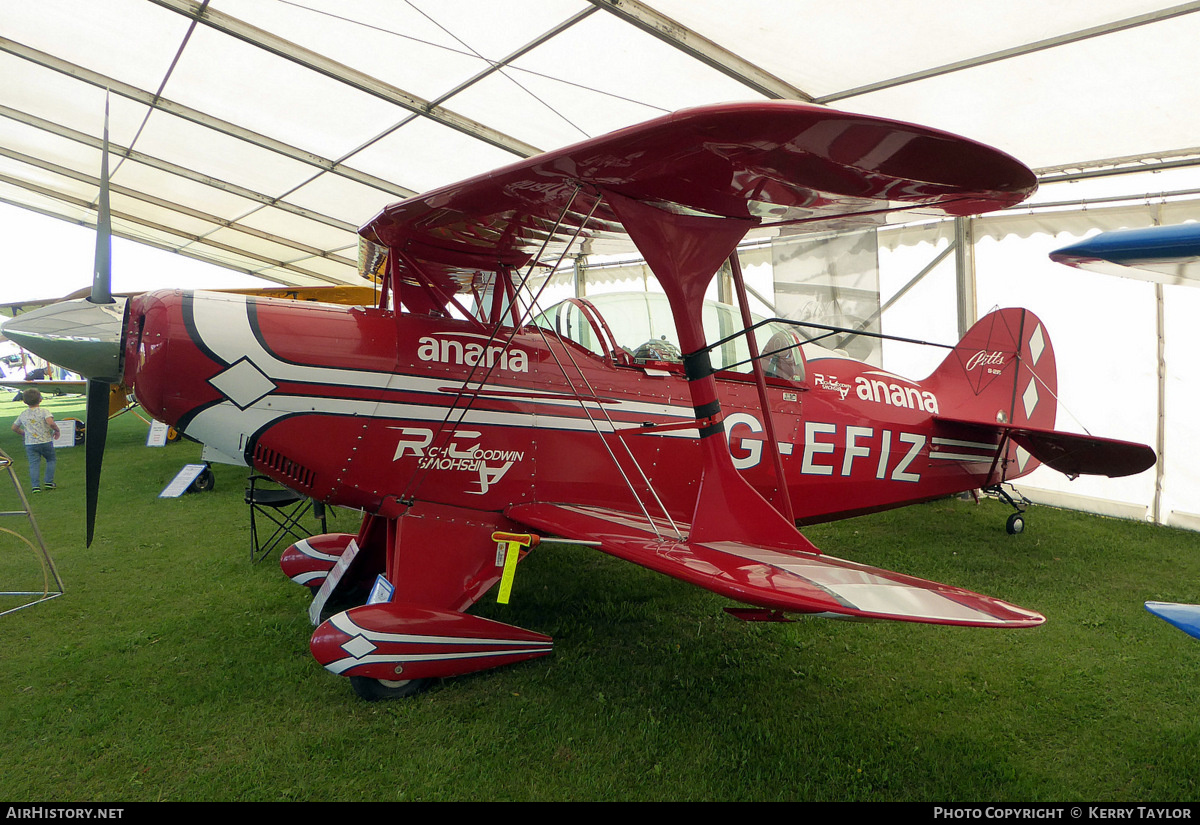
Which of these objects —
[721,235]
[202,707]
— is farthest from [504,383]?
[202,707]

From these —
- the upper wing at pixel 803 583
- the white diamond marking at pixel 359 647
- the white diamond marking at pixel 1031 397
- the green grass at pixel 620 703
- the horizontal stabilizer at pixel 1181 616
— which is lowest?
the green grass at pixel 620 703

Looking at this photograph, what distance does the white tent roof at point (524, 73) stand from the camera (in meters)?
4.16

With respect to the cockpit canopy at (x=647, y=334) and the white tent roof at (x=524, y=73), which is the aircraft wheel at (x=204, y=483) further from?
the cockpit canopy at (x=647, y=334)

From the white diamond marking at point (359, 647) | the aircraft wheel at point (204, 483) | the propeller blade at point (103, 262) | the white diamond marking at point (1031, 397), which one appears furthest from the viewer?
the aircraft wheel at point (204, 483)

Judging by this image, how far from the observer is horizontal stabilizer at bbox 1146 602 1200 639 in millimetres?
2229

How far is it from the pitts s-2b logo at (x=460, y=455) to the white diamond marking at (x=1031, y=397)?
4.67m

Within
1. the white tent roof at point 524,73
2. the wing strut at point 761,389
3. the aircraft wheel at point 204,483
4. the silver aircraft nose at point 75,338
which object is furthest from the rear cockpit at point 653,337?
the aircraft wheel at point 204,483

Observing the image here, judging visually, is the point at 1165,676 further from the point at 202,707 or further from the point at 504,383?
the point at 202,707

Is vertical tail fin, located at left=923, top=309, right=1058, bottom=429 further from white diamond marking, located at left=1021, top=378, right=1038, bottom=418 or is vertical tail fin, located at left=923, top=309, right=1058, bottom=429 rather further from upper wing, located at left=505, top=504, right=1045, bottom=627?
upper wing, located at left=505, top=504, right=1045, bottom=627

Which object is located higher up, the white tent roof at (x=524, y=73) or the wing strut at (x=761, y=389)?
the white tent roof at (x=524, y=73)

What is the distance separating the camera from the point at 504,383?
11.8 feet

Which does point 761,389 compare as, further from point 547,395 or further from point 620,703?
point 620,703

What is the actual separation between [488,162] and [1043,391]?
6186 millimetres

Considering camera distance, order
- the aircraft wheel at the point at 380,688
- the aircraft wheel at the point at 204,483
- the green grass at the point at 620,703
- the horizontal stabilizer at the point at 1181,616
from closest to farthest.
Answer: the horizontal stabilizer at the point at 1181,616 < the green grass at the point at 620,703 < the aircraft wheel at the point at 380,688 < the aircraft wheel at the point at 204,483
